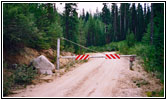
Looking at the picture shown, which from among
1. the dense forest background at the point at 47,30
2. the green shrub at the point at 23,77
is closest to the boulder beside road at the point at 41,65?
the green shrub at the point at 23,77

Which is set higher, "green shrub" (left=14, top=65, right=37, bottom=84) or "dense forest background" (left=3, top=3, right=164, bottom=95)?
"dense forest background" (left=3, top=3, right=164, bottom=95)

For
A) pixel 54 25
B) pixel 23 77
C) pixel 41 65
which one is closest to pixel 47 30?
pixel 54 25

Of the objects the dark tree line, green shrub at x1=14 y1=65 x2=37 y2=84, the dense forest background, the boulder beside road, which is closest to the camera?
the dense forest background

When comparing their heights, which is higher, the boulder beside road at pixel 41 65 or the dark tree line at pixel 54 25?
the dark tree line at pixel 54 25

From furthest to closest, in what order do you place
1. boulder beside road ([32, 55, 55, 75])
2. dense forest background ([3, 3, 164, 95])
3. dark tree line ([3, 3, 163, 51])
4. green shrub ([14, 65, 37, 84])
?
boulder beside road ([32, 55, 55, 75]) → dark tree line ([3, 3, 163, 51]) → green shrub ([14, 65, 37, 84]) → dense forest background ([3, 3, 164, 95])

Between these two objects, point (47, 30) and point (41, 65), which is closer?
point (41, 65)

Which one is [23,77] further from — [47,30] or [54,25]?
[54,25]

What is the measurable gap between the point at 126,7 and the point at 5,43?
48.4 metres

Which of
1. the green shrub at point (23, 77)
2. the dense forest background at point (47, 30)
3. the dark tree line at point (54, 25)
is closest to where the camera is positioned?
the dense forest background at point (47, 30)

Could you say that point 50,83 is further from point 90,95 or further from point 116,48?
point 116,48

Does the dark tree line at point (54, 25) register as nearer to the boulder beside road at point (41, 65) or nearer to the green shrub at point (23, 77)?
the boulder beside road at point (41, 65)

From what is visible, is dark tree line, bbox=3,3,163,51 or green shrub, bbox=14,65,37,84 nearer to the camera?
green shrub, bbox=14,65,37,84

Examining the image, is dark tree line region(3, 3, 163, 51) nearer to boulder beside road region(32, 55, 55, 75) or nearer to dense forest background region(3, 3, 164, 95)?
dense forest background region(3, 3, 164, 95)

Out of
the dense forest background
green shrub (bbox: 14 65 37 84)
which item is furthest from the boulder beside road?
the dense forest background
